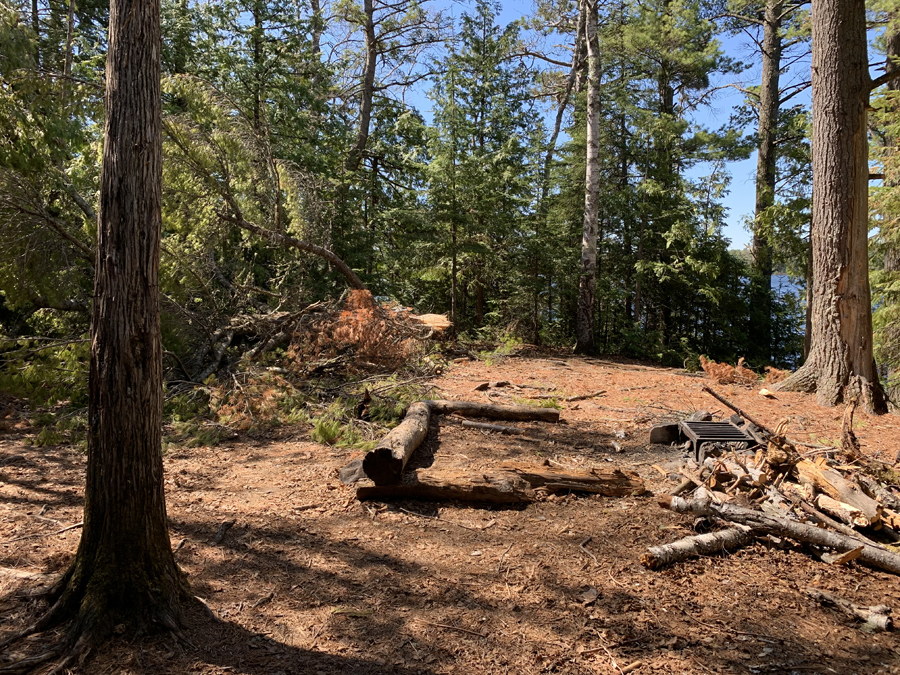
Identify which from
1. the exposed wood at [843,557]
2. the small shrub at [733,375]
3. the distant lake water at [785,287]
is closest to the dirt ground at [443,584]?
the exposed wood at [843,557]

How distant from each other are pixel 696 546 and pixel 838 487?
1.26 metres

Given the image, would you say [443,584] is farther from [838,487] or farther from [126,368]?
[838,487]

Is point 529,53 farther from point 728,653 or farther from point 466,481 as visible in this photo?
point 728,653

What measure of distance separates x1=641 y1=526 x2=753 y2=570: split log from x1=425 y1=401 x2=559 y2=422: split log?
2998mm

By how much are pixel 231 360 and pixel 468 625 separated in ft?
24.0

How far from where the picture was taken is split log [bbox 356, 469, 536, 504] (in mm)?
4258

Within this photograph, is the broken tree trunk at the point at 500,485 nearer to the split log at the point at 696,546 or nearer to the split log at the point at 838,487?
the split log at the point at 696,546

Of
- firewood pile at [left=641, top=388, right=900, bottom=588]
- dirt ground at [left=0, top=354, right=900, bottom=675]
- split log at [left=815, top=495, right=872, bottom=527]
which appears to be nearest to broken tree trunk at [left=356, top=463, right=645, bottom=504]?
dirt ground at [left=0, top=354, right=900, bottom=675]

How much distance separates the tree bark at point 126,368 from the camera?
8.21ft

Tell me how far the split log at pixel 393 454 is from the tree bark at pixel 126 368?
1771mm

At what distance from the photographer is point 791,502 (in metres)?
3.90

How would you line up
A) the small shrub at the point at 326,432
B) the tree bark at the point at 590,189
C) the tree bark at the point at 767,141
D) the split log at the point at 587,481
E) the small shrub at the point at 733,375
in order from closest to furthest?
the split log at the point at 587,481
the small shrub at the point at 326,432
the small shrub at the point at 733,375
the tree bark at the point at 590,189
the tree bark at the point at 767,141

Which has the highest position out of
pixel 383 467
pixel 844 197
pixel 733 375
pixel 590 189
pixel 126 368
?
pixel 590 189

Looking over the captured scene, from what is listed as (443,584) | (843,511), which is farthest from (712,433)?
(443,584)
